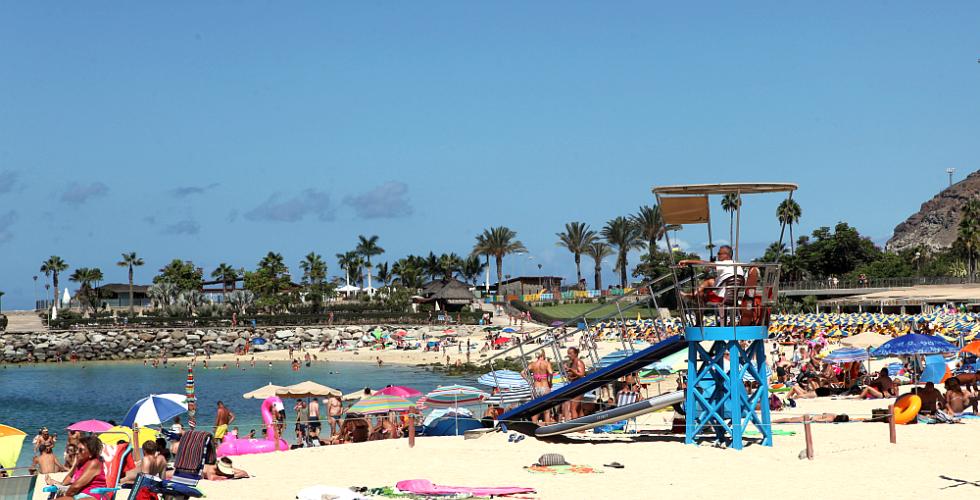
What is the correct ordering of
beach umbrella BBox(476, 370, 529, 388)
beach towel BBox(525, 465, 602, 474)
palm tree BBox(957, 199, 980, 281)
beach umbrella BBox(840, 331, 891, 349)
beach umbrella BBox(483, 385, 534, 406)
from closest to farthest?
1. beach towel BBox(525, 465, 602, 474)
2. beach umbrella BBox(483, 385, 534, 406)
3. beach umbrella BBox(476, 370, 529, 388)
4. beach umbrella BBox(840, 331, 891, 349)
5. palm tree BBox(957, 199, 980, 281)

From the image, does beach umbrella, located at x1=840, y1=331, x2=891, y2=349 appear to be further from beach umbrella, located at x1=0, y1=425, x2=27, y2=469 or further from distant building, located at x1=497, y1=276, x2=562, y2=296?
distant building, located at x1=497, y1=276, x2=562, y2=296

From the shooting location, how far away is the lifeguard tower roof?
14500mm

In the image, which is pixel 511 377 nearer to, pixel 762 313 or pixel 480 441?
pixel 480 441

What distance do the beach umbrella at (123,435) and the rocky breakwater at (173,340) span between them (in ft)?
169

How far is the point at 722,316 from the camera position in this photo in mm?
14555

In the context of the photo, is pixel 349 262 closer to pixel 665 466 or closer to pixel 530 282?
pixel 530 282

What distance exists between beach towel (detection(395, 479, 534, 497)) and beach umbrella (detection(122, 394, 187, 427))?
6.05 meters

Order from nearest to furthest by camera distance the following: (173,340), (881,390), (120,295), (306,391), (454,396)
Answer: (454,396)
(306,391)
(881,390)
(173,340)
(120,295)

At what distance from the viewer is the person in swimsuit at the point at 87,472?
9.76 m

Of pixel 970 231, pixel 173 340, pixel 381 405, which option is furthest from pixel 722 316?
pixel 970 231

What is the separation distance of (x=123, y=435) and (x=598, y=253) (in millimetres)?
87027

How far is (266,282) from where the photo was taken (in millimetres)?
92688

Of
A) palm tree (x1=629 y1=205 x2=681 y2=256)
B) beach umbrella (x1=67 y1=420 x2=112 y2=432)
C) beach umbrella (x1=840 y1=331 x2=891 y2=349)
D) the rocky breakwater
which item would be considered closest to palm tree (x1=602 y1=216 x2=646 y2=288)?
palm tree (x1=629 y1=205 x2=681 y2=256)

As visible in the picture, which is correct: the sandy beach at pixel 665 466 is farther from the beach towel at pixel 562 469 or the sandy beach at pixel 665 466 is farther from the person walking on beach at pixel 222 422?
the person walking on beach at pixel 222 422
